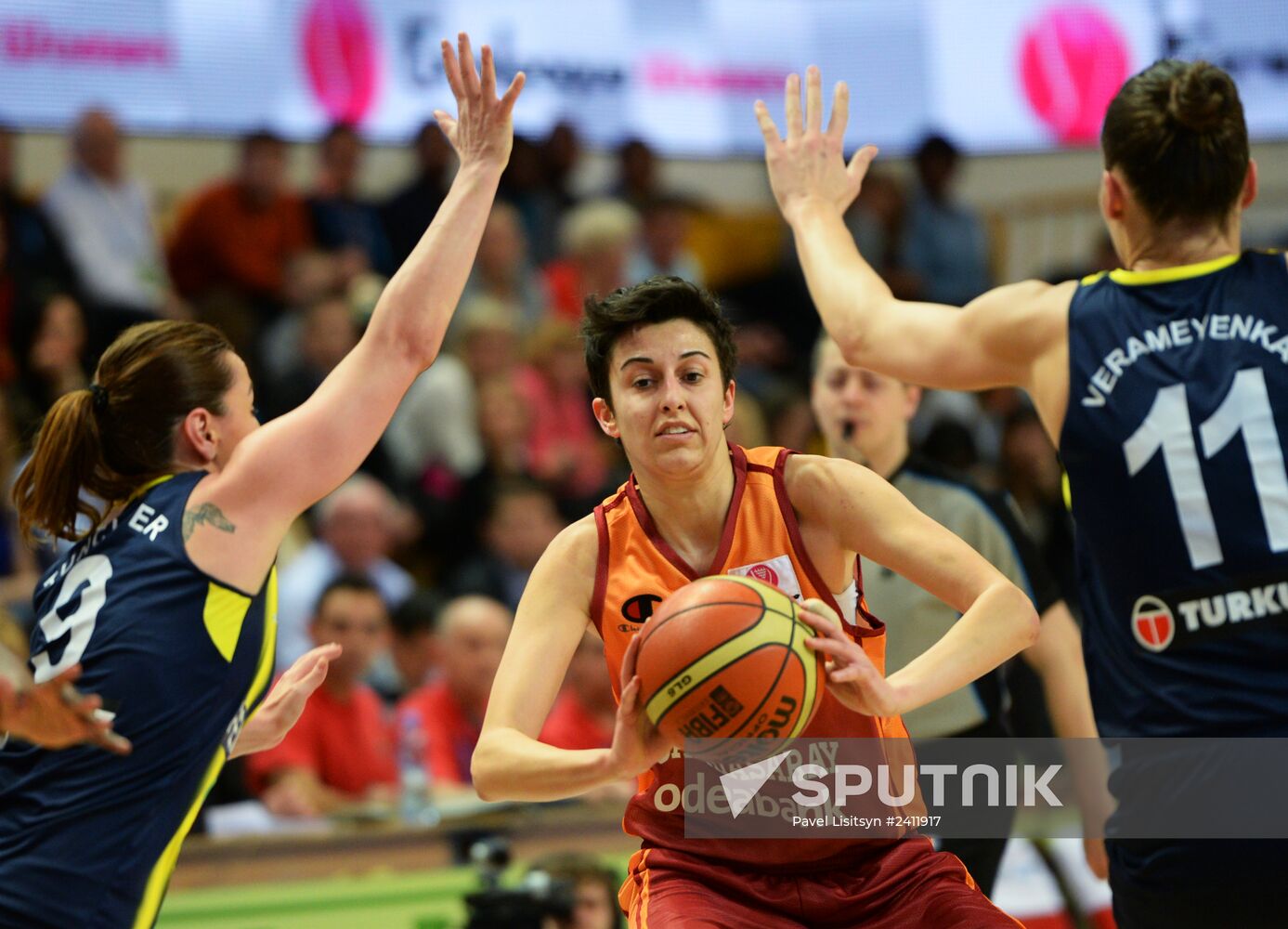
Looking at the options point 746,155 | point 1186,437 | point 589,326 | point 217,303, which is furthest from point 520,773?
point 746,155

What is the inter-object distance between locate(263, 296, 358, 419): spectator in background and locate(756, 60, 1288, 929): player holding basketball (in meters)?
6.06

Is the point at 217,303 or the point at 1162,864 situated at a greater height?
the point at 217,303

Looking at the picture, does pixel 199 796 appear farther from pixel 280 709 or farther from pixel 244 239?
pixel 244 239

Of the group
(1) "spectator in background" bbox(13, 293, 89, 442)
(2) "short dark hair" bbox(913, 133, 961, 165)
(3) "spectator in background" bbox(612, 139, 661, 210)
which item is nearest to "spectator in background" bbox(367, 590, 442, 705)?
(1) "spectator in background" bbox(13, 293, 89, 442)

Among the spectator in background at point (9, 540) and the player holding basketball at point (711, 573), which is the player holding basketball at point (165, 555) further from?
the spectator in background at point (9, 540)

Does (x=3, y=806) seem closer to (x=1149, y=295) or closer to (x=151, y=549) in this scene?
(x=151, y=549)

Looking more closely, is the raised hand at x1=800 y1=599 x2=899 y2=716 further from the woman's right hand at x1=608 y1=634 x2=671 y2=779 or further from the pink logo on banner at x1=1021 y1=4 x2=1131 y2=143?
the pink logo on banner at x1=1021 y1=4 x2=1131 y2=143

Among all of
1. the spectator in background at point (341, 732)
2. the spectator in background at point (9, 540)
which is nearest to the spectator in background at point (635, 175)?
the spectator in background at point (341, 732)

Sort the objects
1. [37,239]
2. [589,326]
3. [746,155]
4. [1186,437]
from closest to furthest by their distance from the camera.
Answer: [1186,437]
[589,326]
[37,239]
[746,155]

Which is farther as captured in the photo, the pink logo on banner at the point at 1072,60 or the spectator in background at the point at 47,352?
the pink logo on banner at the point at 1072,60

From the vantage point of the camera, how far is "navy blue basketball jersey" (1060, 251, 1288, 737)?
10.7 ft

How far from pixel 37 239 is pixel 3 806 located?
6551mm

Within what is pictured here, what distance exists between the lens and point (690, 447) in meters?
3.84

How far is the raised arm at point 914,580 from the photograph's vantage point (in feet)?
10.9
